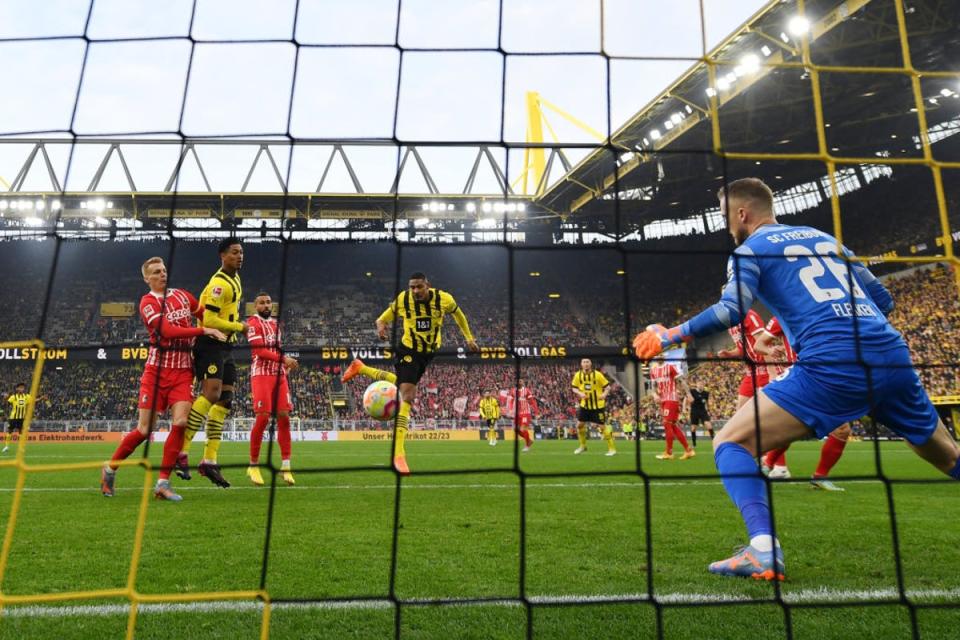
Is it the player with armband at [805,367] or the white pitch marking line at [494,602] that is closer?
the white pitch marking line at [494,602]

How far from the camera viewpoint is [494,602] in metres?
2.27

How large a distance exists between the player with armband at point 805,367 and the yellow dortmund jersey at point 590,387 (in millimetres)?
7869

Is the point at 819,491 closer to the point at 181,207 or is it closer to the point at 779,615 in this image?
the point at 779,615

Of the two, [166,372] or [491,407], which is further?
Result: [491,407]

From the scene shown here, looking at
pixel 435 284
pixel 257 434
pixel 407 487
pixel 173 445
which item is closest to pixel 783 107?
pixel 407 487

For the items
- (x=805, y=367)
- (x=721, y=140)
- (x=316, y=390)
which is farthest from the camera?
(x=316, y=390)

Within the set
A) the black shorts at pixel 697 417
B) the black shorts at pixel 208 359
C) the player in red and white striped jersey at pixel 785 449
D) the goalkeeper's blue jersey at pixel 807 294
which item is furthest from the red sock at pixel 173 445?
the black shorts at pixel 697 417

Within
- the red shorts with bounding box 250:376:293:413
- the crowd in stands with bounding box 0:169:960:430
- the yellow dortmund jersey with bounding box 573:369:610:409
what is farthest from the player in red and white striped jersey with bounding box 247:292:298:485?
the crowd in stands with bounding box 0:169:960:430

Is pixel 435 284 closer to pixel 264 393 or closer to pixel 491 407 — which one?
pixel 491 407

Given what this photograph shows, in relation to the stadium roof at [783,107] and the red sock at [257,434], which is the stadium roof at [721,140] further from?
the red sock at [257,434]

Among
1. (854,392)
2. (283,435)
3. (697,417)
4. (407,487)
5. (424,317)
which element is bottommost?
(407,487)

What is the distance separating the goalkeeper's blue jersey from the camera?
2602 mm

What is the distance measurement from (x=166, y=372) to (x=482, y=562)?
3301mm

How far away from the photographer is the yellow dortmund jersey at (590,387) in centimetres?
1066
